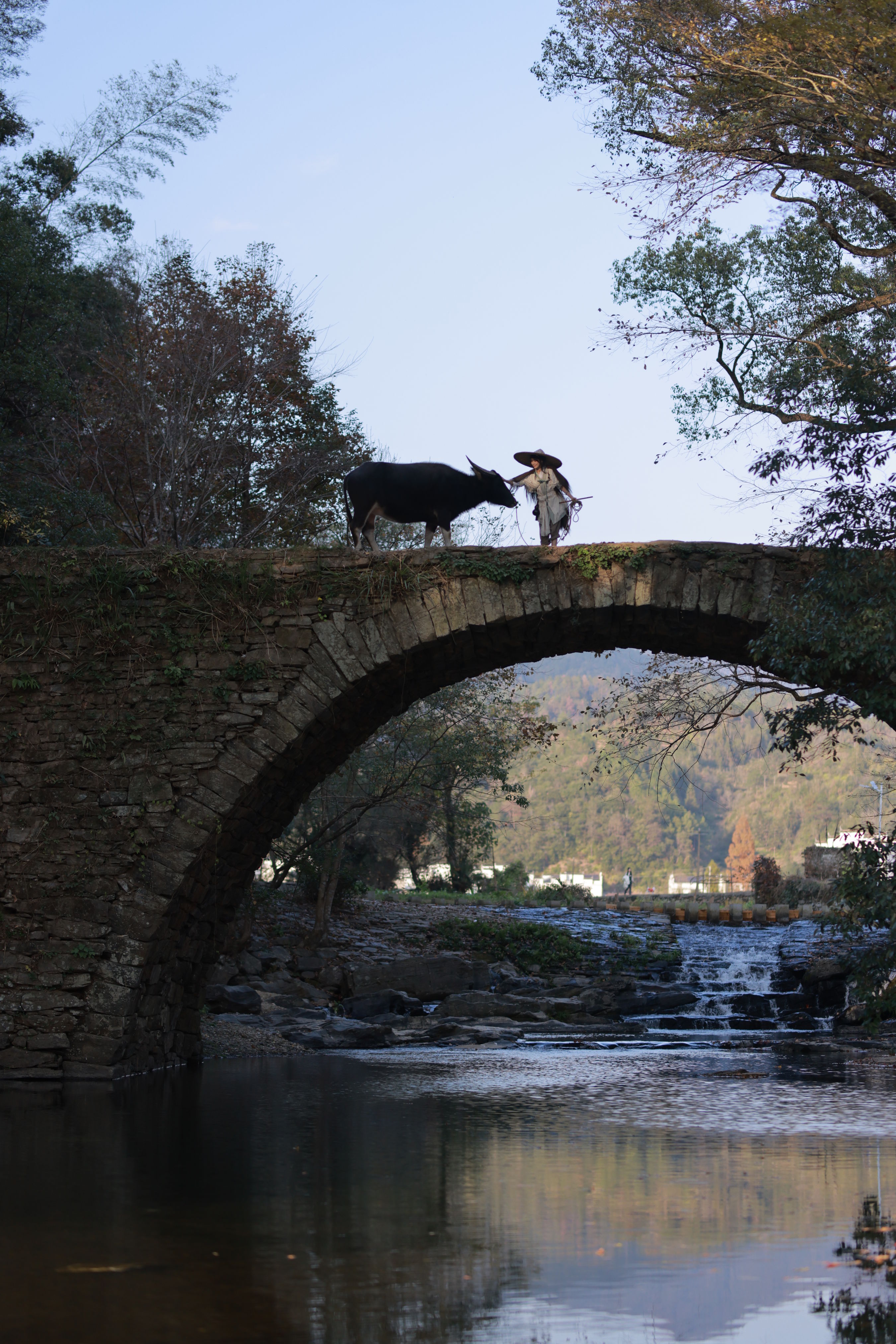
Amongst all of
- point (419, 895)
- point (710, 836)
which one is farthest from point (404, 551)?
point (710, 836)

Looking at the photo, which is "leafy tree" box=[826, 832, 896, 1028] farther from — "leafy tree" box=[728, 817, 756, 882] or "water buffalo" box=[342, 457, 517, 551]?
"leafy tree" box=[728, 817, 756, 882]

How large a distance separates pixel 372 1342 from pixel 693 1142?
3.31 m

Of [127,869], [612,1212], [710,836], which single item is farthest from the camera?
[710,836]

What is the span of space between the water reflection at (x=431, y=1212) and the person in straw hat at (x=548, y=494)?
4267 millimetres

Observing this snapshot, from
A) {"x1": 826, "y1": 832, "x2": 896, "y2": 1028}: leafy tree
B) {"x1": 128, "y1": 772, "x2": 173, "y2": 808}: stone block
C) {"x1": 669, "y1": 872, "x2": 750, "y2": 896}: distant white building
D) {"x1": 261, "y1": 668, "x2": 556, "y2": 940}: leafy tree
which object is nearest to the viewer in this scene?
{"x1": 826, "y1": 832, "x2": 896, "y2": 1028}: leafy tree

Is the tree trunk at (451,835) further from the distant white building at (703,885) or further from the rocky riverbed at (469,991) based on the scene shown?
the distant white building at (703,885)

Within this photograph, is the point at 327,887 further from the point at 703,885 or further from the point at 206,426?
the point at 703,885

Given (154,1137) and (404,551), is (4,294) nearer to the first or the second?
(404,551)

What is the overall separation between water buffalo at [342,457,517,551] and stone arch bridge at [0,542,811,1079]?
93 cm

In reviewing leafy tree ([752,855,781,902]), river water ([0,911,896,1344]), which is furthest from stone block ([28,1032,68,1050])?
leafy tree ([752,855,781,902])

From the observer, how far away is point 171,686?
29.0 feet

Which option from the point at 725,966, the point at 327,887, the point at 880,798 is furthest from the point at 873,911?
the point at 327,887

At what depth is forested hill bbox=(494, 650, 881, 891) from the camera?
76875 mm

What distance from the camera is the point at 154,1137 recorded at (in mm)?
6105
